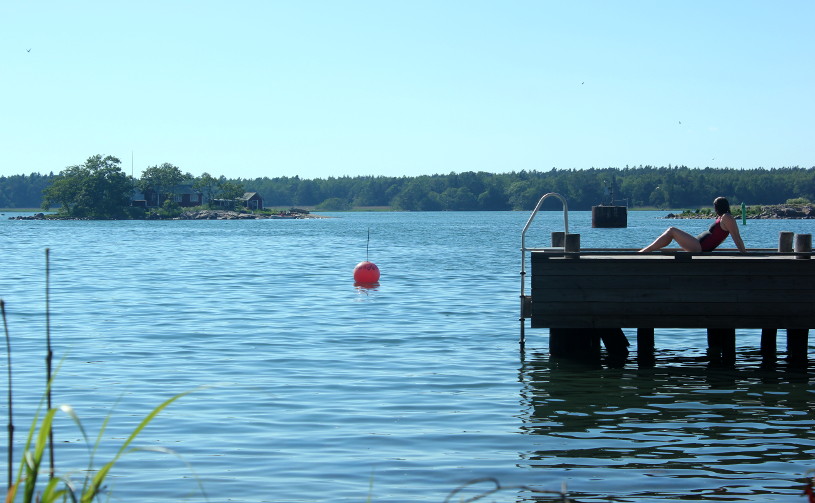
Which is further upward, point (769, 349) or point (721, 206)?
point (721, 206)

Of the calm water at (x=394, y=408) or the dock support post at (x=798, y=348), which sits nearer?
the calm water at (x=394, y=408)

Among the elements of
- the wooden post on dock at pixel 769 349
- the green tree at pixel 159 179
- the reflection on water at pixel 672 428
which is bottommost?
the reflection on water at pixel 672 428

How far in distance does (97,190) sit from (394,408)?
608 ft

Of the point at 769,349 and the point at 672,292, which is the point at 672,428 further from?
the point at 769,349

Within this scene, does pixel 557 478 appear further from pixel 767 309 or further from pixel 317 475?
pixel 767 309

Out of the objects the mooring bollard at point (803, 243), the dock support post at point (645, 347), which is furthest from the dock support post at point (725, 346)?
the mooring bollard at point (803, 243)

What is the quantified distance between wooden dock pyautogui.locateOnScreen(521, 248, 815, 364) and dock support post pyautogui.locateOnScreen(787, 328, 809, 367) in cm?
151

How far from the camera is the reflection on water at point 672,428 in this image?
977cm

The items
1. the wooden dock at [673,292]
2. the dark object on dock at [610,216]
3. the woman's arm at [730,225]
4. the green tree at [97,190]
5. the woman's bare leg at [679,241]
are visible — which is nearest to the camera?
the wooden dock at [673,292]

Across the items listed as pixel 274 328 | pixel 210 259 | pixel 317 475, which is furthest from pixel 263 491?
pixel 210 259

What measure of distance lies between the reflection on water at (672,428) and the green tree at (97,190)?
18055 centimetres

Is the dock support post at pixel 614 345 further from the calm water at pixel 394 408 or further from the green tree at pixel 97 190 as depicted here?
the green tree at pixel 97 190

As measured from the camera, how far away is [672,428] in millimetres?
12352

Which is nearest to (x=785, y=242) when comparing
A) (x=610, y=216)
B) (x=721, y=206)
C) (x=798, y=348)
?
A: (x=721, y=206)
